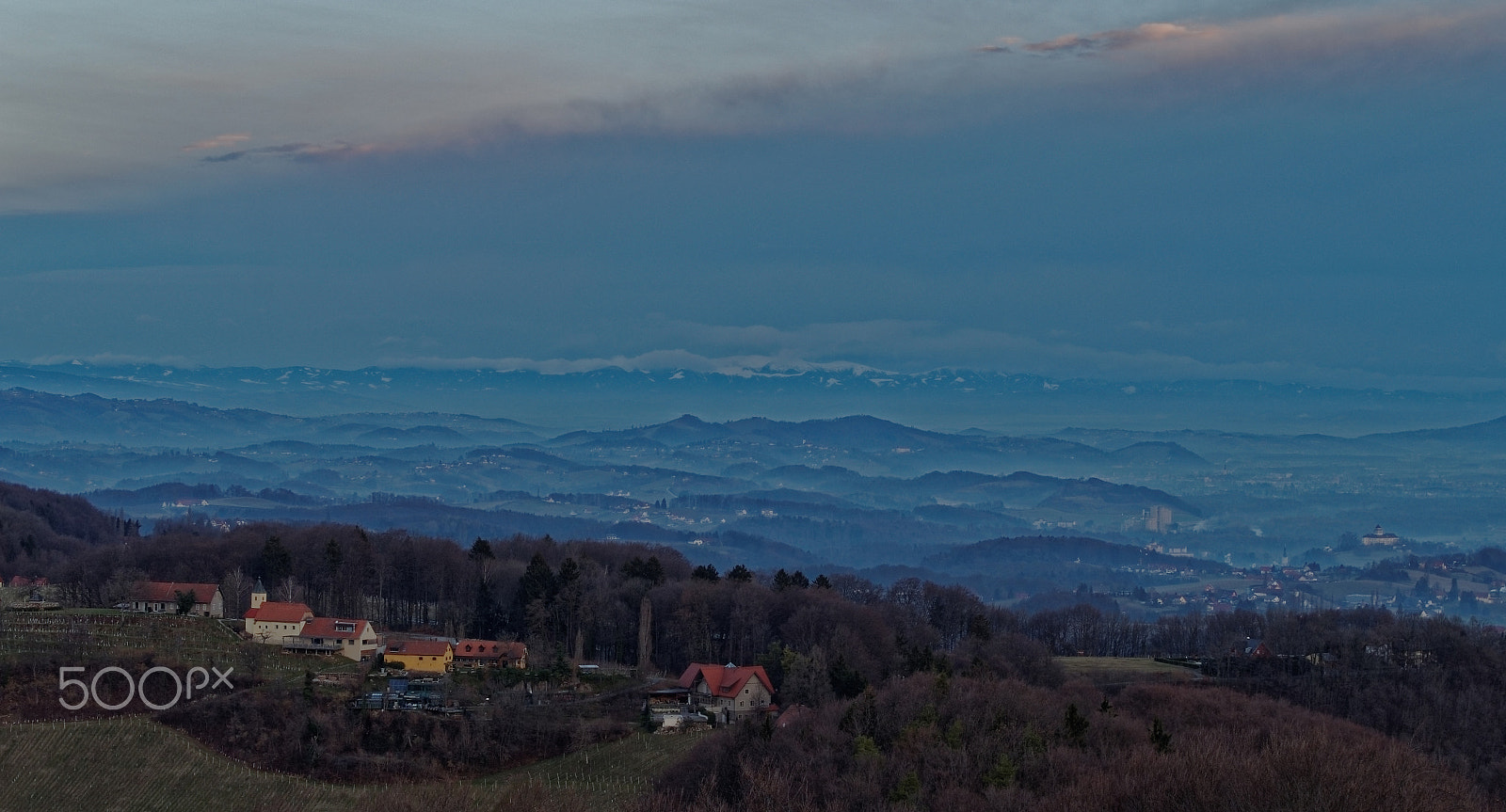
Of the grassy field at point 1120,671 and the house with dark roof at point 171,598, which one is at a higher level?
the house with dark roof at point 171,598

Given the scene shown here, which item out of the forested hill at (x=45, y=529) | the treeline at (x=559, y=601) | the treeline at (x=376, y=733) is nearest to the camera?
the treeline at (x=376, y=733)

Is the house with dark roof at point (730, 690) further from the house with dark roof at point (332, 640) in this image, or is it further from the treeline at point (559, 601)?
the house with dark roof at point (332, 640)

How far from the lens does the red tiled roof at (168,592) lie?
6431cm

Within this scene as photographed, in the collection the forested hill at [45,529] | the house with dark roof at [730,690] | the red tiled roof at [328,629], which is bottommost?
the house with dark roof at [730,690]

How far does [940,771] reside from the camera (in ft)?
116

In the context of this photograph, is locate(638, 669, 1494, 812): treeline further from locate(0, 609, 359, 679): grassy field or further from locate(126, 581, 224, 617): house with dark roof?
locate(126, 581, 224, 617): house with dark roof

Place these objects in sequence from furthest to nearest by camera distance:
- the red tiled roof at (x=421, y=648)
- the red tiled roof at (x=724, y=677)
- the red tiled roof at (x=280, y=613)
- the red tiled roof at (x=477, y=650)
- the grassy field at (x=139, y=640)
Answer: the red tiled roof at (x=477, y=650), the red tiled roof at (x=280, y=613), the red tiled roof at (x=421, y=648), the red tiled roof at (x=724, y=677), the grassy field at (x=139, y=640)

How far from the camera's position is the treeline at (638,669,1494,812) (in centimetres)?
2364

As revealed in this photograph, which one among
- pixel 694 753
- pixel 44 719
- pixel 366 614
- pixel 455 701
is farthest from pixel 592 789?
pixel 366 614

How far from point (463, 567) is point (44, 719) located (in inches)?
1176

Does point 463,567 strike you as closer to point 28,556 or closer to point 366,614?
point 366,614

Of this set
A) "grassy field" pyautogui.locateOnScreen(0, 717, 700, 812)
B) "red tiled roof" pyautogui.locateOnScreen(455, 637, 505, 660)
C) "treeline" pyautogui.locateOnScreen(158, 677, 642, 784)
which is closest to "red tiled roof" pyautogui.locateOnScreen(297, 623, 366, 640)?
"red tiled roof" pyautogui.locateOnScreen(455, 637, 505, 660)

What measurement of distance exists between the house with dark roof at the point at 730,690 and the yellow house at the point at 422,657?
412 inches

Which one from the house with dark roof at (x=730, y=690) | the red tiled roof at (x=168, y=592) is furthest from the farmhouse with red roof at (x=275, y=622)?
the house with dark roof at (x=730, y=690)
